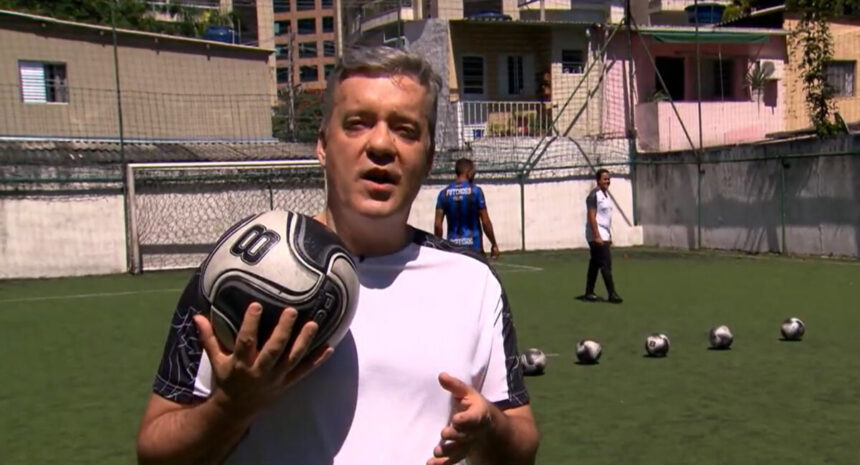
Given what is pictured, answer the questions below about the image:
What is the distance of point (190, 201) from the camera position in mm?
21953

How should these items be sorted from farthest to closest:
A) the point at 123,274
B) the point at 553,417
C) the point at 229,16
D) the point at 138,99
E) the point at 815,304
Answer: the point at 229,16, the point at 138,99, the point at 123,274, the point at 815,304, the point at 553,417

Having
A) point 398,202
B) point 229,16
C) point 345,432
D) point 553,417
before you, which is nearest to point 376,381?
point 345,432

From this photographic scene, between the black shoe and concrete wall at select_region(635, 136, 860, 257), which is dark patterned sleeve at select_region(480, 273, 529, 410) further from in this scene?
concrete wall at select_region(635, 136, 860, 257)

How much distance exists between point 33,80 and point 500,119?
13314mm

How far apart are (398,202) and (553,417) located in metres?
5.23

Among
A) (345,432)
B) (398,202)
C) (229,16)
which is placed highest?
(229,16)

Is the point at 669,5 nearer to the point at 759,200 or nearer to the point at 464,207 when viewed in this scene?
the point at 759,200

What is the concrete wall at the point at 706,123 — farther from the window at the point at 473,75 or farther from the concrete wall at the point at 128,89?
the concrete wall at the point at 128,89

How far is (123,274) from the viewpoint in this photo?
21062mm

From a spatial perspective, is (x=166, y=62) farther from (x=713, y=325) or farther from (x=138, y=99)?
(x=713, y=325)

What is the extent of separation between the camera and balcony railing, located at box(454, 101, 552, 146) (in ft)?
95.3

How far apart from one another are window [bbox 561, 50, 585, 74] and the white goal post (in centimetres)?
1396

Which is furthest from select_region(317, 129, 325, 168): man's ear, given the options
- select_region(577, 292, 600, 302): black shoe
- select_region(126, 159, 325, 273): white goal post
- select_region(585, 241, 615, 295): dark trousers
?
select_region(126, 159, 325, 273): white goal post

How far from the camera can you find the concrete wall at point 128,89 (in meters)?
25.7
